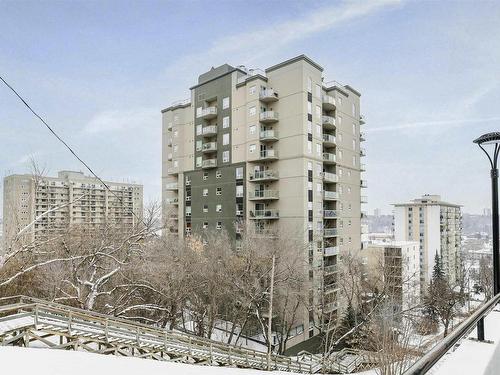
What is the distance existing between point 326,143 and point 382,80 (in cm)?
862

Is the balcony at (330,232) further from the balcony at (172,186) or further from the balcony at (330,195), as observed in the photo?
the balcony at (172,186)

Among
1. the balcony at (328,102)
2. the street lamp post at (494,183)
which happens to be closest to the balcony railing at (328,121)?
the balcony at (328,102)

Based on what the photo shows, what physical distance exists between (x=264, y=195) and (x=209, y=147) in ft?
29.3

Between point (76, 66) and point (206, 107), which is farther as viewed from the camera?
point (206, 107)

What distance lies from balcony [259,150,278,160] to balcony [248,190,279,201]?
3020 millimetres

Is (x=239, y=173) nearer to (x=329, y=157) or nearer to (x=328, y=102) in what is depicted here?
(x=329, y=157)

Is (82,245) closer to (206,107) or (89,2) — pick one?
(89,2)

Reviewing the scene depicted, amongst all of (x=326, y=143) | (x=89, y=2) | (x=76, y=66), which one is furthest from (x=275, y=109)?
(x=89, y=2)

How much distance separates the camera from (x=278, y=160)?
27.2m

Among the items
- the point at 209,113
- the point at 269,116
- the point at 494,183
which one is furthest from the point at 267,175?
the point at 494,183

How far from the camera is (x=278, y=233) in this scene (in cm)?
2150

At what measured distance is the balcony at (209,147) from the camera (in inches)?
1226

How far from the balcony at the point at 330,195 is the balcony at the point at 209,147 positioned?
478 inches

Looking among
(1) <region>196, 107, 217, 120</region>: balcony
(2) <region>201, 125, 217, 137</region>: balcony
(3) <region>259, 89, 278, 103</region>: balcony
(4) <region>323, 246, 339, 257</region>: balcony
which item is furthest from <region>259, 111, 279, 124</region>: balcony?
(4) <region>323, 246, 339, 257</region>: balcony
